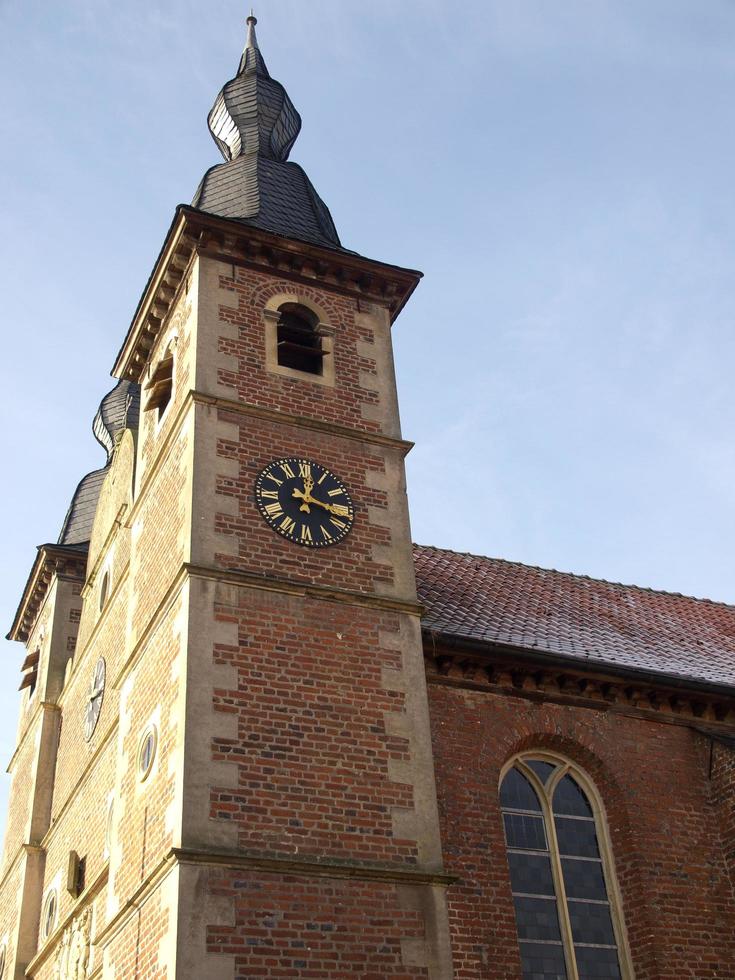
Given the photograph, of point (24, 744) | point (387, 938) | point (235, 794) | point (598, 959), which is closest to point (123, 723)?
point (235, 794)

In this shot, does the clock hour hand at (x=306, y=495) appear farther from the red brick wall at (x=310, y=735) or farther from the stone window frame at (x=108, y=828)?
the stone window frame at (x=108, y=828)

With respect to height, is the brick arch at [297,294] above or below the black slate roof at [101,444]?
below

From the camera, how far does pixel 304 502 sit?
14.7 meters

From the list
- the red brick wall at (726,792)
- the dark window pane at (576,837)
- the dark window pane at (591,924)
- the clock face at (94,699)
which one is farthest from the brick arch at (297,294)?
the dark window pane at (591,924)

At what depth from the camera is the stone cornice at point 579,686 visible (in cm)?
1483

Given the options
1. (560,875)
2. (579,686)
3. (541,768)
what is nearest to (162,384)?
(579,686)

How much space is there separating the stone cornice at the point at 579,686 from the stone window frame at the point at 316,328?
4211mm

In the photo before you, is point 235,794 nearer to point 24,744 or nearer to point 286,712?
point 286,712

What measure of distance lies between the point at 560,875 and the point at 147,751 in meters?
5.09

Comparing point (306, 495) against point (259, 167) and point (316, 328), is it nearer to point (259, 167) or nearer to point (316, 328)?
point (316, 328)

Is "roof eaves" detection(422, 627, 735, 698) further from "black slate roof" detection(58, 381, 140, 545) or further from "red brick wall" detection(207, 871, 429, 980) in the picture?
"black slate roof" detection(58, 381, 140, 545)

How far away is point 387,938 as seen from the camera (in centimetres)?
1173

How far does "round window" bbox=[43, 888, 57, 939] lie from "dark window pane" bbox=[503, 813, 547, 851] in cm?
768

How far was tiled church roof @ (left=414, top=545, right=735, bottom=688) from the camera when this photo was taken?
1591 centimetres
